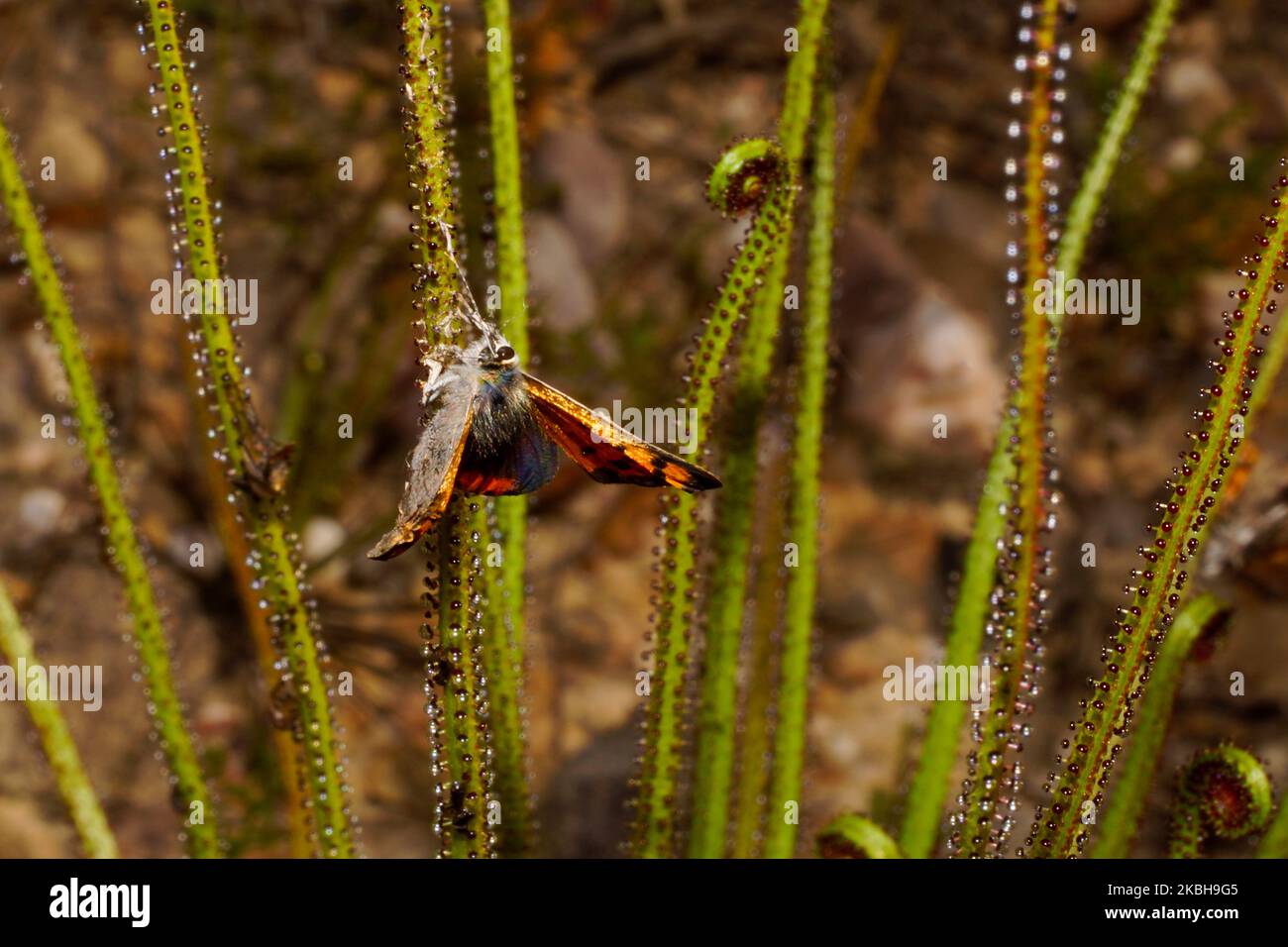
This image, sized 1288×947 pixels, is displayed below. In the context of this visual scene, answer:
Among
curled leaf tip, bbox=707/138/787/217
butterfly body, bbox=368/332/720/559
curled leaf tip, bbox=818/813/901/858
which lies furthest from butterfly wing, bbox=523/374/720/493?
curled leaf tip, bbox=818/813/901/858

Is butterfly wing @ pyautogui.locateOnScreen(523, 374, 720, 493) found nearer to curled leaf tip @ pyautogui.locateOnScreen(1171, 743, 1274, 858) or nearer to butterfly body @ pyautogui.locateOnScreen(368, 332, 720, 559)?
butterfly body @ pyautogui.locateOnScreen(368, 332, 720, 559)

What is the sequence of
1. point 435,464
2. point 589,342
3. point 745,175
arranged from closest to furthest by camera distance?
point 435,464
point 745,175
point 589,342

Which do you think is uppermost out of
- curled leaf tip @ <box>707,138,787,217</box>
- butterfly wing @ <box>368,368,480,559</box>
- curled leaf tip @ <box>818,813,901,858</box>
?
curled leaf tip @ <box>707,138,787,217</box>

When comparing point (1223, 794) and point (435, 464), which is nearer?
point (435, 464)

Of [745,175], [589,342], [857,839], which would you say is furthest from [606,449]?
[589,342]

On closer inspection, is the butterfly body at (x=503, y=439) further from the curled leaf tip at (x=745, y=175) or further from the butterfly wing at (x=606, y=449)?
the curled leaf tip at (x=745, y=175)

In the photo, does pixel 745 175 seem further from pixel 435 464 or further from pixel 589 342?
pixel 589 342
